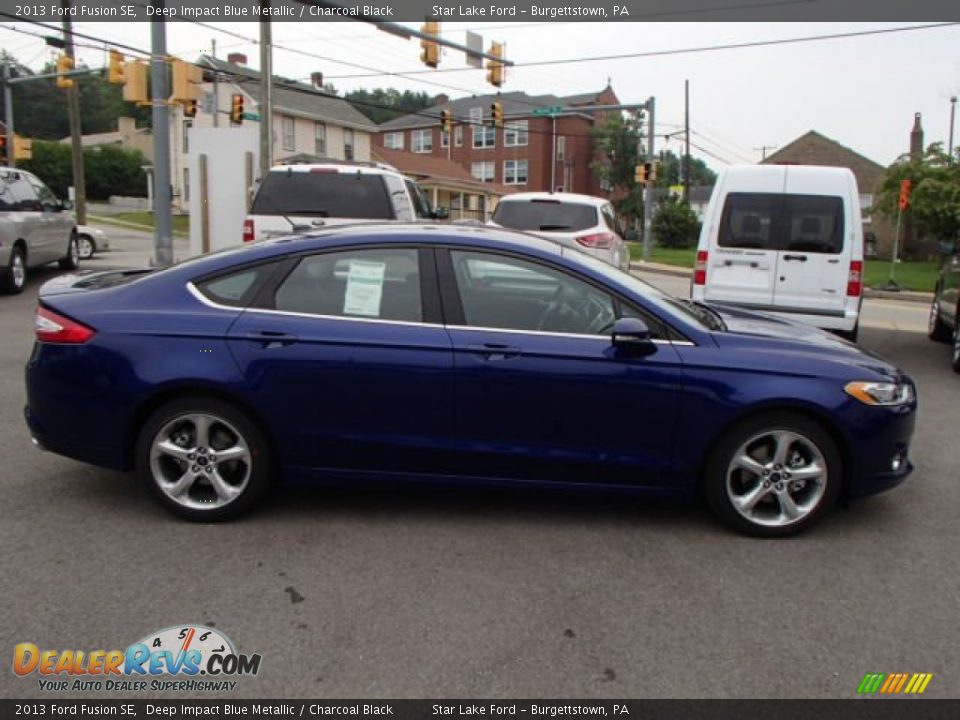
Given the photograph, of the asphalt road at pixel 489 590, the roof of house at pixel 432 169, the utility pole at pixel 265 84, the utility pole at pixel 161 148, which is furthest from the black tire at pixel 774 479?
the roof of house at pixel 432 169

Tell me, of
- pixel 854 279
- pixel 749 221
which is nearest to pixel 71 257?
pixel 749 221

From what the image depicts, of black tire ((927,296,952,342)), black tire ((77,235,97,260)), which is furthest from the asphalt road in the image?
black tire ((77,235,97,260))

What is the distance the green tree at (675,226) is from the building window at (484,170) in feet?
83.2

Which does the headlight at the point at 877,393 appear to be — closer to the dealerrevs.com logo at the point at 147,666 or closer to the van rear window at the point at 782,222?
the dealerrevs.com logo at the point at 147,666

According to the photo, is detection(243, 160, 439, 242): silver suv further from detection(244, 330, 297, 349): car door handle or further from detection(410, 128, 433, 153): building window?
detection(410, 128, 433, 153): building window

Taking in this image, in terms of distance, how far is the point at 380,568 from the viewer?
3.76 meters

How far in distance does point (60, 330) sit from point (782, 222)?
7.30m

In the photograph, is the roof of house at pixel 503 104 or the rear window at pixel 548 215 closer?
the rear window at pixel 548 215

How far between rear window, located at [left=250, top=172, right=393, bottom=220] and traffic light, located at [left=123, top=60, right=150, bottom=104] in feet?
18.6

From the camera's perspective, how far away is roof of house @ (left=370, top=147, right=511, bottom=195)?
2103 inches

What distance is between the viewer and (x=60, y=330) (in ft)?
13.9

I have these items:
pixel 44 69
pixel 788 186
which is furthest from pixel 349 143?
pixel 788 186

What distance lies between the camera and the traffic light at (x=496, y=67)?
69.4ft
